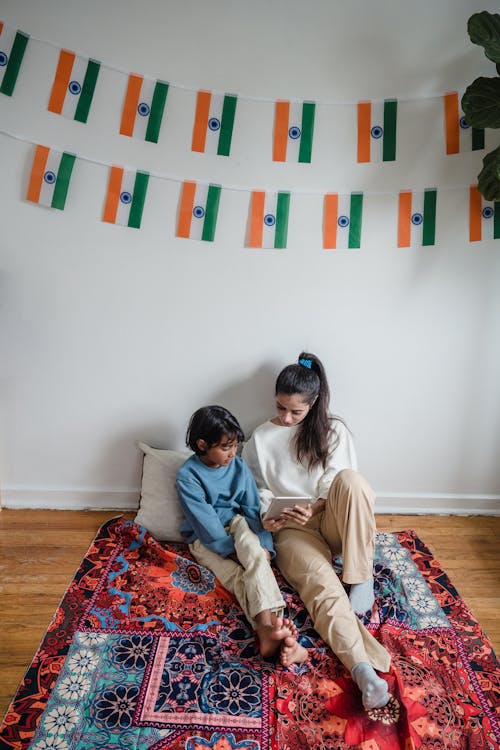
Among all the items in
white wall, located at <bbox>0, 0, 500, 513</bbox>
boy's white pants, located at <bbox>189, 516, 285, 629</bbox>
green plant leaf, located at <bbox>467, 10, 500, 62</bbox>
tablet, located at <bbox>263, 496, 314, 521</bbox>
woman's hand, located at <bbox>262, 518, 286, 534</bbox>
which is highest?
green plant leaf, located at <bbox>467, 10, 500, 62</bbox>

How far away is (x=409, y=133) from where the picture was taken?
6.99ft

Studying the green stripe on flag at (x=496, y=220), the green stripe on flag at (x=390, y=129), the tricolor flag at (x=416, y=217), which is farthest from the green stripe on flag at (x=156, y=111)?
the green stripe on flag at (x=496, y=220)

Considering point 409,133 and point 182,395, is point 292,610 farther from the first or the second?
point 409,133

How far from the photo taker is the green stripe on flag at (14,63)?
6.61 ft

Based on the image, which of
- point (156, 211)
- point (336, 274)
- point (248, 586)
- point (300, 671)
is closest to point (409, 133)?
point (336, 274)

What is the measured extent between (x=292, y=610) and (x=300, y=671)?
0.24 meters

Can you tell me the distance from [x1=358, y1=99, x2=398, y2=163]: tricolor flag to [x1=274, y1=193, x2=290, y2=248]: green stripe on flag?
306mm

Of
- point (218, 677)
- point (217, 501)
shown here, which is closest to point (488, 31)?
point (217, 501)

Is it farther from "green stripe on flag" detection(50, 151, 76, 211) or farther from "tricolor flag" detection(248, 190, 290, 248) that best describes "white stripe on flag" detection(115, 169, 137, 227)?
"tricolor flag" detection(248, 190, 290, 248)

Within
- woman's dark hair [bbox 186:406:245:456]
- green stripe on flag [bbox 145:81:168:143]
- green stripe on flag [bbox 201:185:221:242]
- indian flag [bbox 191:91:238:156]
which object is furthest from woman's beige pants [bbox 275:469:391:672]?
green stripe on flag [bbox 145:81:168:143]

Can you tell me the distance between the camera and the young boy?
1.84 m

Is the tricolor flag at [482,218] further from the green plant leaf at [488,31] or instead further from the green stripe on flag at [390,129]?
the green plant leaf at [488,31]

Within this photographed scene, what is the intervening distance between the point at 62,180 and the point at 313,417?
1250 millimetres

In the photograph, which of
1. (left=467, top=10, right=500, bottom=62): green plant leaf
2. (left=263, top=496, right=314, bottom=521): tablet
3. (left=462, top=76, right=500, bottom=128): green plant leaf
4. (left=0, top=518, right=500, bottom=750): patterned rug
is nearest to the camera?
(left=0, top=518, right=500, bottom=750): patterned rug
